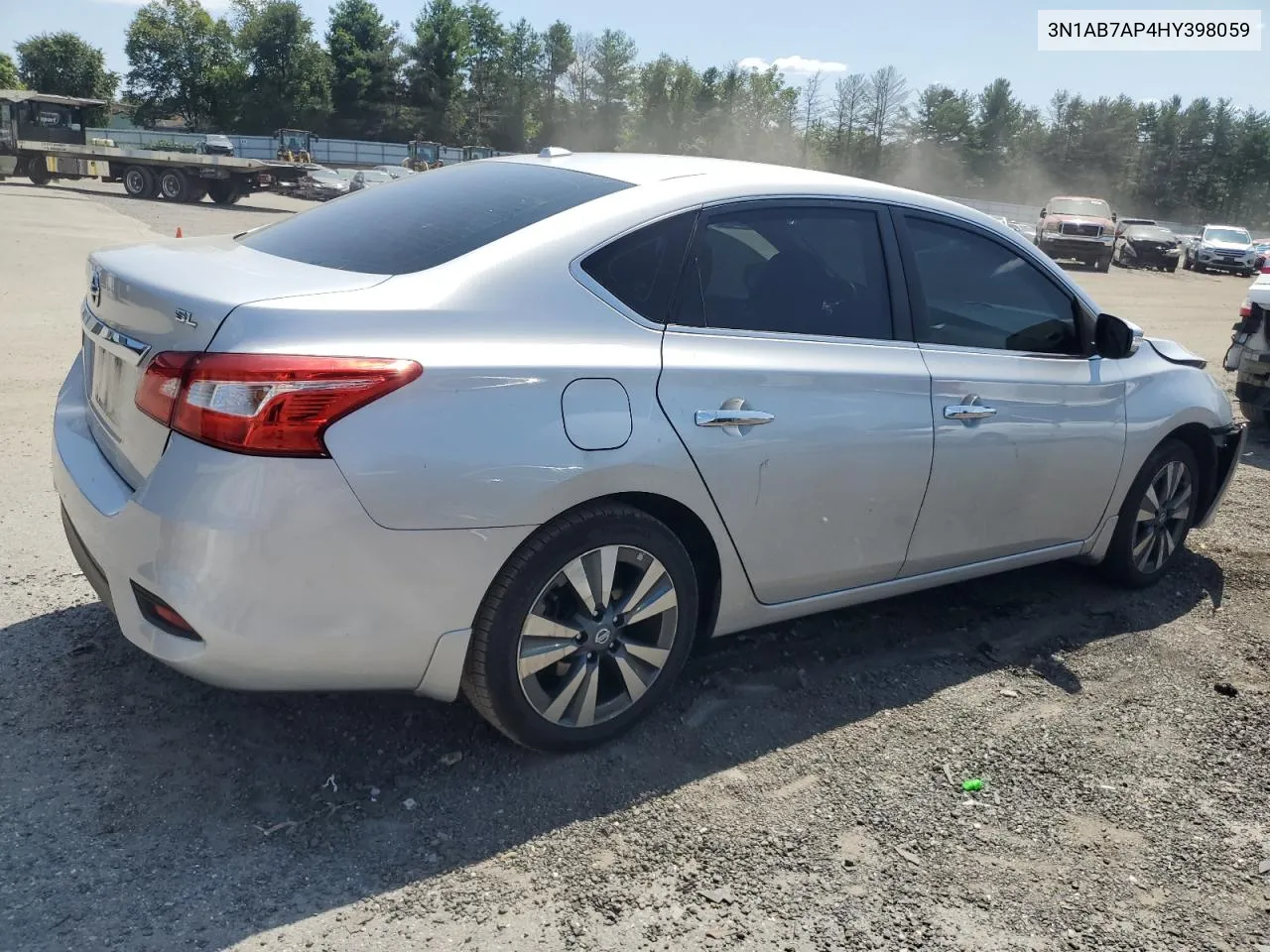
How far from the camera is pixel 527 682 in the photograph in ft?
9.93

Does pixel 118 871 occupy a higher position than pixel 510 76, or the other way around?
pixel 510 76

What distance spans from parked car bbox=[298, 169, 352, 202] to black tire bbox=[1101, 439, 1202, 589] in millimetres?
38315

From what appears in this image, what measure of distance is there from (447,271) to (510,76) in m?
103

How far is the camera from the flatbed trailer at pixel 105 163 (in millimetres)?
33031

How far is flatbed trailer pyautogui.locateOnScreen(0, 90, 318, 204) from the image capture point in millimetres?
33031

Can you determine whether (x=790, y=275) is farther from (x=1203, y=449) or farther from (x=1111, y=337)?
(x=1203, y=449)

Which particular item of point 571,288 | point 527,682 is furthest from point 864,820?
point 571,288

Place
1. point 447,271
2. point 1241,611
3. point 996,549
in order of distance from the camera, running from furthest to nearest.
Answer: point 1241,611, point 996,549, point 447,271

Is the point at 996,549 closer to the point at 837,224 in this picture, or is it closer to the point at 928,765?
the point at 928,765

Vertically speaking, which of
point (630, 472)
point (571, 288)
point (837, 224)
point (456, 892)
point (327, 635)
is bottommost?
point (456, 892)

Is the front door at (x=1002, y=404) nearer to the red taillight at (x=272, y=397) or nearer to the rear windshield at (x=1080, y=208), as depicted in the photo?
the red taillight at (x=272, y=397)

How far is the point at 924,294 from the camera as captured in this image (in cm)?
388

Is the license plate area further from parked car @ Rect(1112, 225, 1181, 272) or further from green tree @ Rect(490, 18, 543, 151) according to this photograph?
green tree @ Rect(490, 18, 543, 151)

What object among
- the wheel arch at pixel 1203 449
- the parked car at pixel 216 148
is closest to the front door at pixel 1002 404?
the wheel arch at pixel 1203 449
